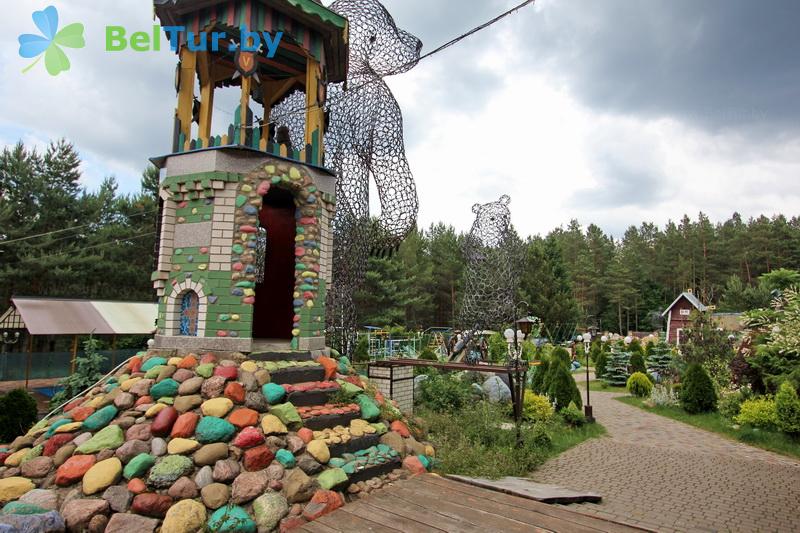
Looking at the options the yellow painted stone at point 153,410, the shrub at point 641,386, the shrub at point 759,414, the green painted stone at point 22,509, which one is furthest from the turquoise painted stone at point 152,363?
the shrub at point 641,386

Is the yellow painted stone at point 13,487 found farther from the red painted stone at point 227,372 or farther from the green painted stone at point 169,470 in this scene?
the red painted stone at point 227,372

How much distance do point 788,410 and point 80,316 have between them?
1677 cm

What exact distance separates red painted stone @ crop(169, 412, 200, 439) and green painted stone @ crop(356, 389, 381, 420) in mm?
1877

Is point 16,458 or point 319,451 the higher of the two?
point 319,451

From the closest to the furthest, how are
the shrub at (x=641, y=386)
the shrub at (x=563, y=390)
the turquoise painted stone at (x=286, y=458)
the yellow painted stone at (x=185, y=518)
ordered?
the yellow painted stone at (x=185, y=518) → the turquoise painted stone at (x=286, y=458) → the shrub at (x=563, y=390) → the shrub at (x=641, y=386)

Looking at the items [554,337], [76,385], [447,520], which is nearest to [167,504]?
[447,520]

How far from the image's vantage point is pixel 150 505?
3.54 metres

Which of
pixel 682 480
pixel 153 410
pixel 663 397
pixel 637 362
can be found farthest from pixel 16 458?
pixel 637 362

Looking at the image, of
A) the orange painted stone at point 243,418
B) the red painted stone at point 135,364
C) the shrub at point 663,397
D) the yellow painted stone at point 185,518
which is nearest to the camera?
the yellow painted stone at point 185,518

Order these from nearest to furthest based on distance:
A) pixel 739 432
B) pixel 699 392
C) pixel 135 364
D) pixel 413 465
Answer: pixel 413 465 < pixel 135 364 < pixel 739 432 < pixel 699 392

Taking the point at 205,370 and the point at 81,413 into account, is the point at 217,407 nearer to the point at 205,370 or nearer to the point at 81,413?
the point at 205,370

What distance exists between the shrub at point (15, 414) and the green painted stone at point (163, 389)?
16.0 ft

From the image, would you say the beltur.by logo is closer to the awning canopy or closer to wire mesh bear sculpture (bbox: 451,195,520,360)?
the awning canopy

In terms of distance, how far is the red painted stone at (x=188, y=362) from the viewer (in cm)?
520
